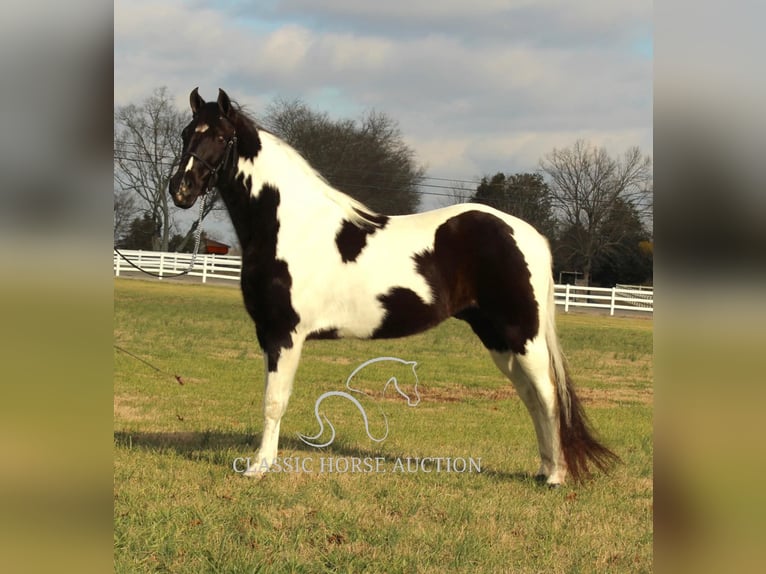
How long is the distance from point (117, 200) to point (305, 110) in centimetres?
154

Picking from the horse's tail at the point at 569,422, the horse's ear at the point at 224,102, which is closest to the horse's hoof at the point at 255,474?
the horse's tail at the point at 569,422

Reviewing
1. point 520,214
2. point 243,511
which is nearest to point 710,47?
point 243,511

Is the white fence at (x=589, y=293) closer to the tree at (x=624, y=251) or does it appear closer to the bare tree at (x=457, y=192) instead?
the tree at (x=624, y=251)

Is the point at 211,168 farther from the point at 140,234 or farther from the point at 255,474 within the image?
the point at 255,474

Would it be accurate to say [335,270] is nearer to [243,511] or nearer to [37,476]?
[243,511]

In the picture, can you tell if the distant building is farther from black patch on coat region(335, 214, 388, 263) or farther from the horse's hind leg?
the horse's hind leg

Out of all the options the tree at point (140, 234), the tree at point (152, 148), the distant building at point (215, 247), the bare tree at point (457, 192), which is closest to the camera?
the tree at point (152, 148)

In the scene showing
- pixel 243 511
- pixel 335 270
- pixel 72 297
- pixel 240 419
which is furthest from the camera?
pixel 240 419

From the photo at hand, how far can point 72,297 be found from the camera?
149 cm

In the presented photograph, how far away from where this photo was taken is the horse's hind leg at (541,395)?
470 cm

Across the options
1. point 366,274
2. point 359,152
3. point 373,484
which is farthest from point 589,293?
point 373,484

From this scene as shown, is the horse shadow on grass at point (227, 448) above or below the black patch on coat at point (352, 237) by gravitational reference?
below

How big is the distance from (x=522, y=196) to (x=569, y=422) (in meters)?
1.87

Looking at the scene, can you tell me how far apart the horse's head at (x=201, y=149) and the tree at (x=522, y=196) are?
215 centimetres
